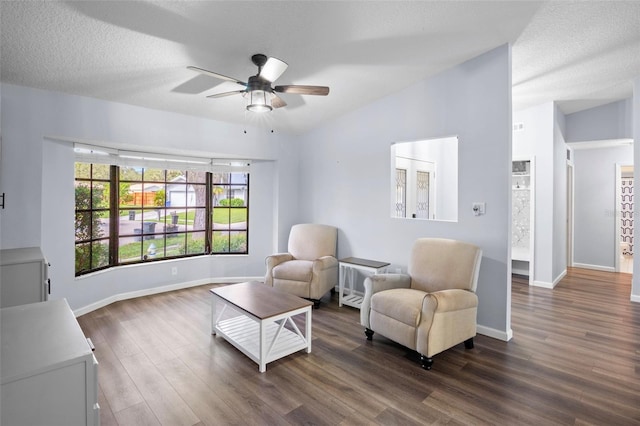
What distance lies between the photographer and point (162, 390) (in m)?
2.33

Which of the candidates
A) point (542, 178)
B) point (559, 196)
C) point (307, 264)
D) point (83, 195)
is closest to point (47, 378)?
point (307, 264)

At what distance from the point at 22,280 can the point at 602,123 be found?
309 inches

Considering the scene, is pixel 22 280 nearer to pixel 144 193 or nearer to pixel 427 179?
pixel 144 193

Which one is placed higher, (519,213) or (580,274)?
(519,213)

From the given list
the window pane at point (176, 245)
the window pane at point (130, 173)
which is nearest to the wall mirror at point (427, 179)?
the window pane at point (176, 245)

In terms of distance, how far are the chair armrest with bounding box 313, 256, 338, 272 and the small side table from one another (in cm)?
11

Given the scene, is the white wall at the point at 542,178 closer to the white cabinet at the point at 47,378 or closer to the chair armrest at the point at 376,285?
the chair armrest at the point at 376,285

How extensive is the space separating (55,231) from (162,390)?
242cm

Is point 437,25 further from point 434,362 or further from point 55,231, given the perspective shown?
point 55,231

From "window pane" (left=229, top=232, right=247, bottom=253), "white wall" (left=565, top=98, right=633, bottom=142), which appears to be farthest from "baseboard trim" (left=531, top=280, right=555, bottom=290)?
"window pane" (left=229, top=232, right=247, bottom=253)

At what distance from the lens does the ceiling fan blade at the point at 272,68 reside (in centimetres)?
245

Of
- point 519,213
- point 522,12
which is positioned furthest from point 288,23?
point 519,213

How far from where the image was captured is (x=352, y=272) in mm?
4449

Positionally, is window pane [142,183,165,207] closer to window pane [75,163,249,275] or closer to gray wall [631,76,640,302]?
window pane [75,163,249,275]
